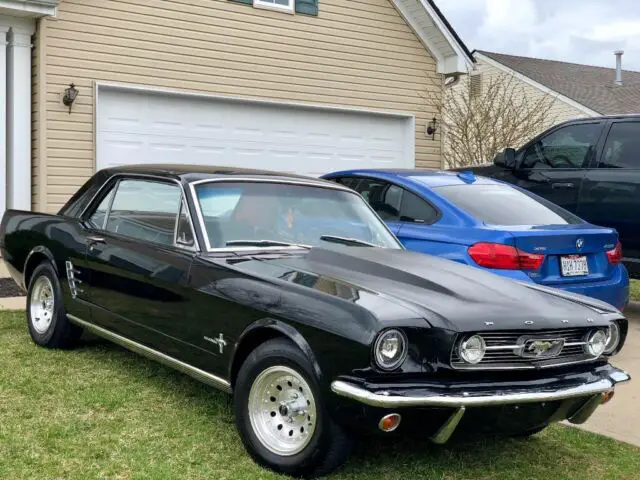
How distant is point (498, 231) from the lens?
19.5 ft

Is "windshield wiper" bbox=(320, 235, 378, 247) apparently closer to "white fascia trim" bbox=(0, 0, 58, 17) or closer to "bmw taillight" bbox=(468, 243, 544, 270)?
"bmw taillight" bbox=(468, 243, 544, 270)

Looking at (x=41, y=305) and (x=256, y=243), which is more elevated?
(x=256, y=243)

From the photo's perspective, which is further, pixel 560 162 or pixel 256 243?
pixel 560 162

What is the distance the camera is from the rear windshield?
6418 mm

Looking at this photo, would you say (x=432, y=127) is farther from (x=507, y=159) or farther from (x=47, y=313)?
(x=47, y=313)

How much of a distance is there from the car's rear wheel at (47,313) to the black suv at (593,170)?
204 inches

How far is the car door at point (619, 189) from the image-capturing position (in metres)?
7.96

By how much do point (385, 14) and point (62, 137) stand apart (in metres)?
6.13

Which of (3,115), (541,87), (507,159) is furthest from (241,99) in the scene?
(541,87)

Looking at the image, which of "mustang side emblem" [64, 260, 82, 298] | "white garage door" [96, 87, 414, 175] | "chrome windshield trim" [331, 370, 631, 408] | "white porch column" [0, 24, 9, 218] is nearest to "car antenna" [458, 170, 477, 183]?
"mustang side emblem" [64, 260, 82, 298]

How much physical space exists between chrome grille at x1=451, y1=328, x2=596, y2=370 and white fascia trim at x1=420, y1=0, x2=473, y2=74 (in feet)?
35.3

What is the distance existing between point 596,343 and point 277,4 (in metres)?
9.89

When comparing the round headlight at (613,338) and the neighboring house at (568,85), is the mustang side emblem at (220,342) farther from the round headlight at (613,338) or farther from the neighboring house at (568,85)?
the neighboring house at (568,85)

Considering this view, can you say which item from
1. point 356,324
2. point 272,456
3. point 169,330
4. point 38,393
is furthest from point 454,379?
point 38,393
